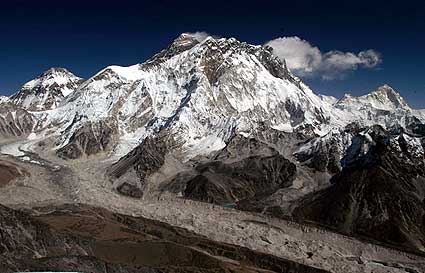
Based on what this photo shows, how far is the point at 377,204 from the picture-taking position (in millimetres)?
170375

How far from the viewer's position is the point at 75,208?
166 meters

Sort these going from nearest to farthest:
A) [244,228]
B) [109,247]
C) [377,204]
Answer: [109,247]
[244,228]
[377,204]

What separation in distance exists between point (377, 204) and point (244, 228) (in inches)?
1731

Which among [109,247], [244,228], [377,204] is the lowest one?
[109,247]

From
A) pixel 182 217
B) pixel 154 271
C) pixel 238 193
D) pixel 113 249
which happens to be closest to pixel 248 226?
pixel 182 217

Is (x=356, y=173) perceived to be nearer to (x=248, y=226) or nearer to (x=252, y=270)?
(x=248, y=226)

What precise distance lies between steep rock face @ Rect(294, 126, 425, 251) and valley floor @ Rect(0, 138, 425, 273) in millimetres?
9507

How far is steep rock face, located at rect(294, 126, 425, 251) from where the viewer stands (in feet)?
516

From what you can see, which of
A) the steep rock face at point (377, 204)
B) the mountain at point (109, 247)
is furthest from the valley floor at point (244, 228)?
the steep rock face at point (377, 204)

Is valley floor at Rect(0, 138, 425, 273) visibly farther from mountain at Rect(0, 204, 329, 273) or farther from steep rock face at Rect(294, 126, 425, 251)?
steep rock face at Rect(294, 126, 425, 251)

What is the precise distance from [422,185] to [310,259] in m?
77.3

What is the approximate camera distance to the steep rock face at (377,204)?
516 ft

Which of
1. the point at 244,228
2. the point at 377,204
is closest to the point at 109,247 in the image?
the point at 244,228

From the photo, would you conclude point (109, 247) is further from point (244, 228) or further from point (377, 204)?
point (377, 204)
